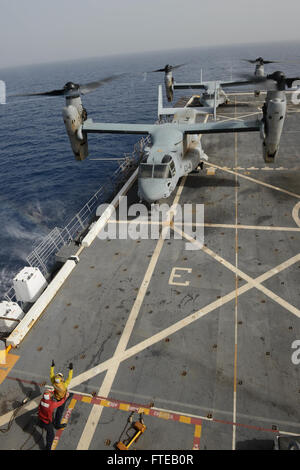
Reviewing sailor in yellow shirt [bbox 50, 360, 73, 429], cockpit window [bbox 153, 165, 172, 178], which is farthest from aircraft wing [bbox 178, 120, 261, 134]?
sailor in yellow shirt [bbox 50, 360, 73, 429]

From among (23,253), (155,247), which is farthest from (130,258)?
(23,253)

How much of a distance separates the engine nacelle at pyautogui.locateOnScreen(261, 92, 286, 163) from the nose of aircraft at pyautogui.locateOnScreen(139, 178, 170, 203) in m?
7.68

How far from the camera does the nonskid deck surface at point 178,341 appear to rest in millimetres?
9852

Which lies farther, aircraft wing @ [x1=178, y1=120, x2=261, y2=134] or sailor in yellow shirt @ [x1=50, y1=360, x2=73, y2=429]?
aircraft wing @ [x1=178, y1=120, x2=261, y2=134]

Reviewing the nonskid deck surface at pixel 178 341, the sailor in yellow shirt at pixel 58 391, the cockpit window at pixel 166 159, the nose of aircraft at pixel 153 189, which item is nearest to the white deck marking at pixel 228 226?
→ the nonskid deck surface at pixel 178 341

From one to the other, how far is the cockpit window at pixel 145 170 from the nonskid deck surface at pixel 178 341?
3906 mm

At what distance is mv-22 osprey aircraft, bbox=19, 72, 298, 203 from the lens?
18.8m

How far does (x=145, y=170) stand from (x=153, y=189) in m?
1.77

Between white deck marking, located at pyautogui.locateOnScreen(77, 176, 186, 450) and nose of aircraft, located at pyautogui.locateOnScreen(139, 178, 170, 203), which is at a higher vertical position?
nose of aircraft, located at pyautogui.locateOnScreen(139, 178, 170, 203)

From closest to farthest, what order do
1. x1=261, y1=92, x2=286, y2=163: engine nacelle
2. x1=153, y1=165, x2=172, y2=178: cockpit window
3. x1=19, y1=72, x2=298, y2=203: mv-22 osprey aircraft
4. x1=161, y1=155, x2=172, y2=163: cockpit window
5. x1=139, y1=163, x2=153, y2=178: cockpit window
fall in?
x1=261, y1=92, x2=286, y2=163: engine nacelle → x1=19, y1=72, x2=298, y2=203: mv-22 osprey aircraft → x1=153, y1=165, x2=172, y2=178: cockpit window → x1=139, y1=163, x2=153, y2=178: cockpit window → x1=161, y1=155, x2=172, y2=163: cockpit window

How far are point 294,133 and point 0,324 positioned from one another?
123ft

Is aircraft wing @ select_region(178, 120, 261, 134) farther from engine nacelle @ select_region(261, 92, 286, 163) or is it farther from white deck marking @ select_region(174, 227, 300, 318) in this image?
white deck marking @ select_region(174, 227, 300, 318)

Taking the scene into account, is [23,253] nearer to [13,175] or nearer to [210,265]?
[210,265]

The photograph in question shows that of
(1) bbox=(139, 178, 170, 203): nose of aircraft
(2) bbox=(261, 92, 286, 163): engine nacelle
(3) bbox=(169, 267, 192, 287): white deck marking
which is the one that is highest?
(2) bbox=(261, 92, 286, 163): engine nacelle
